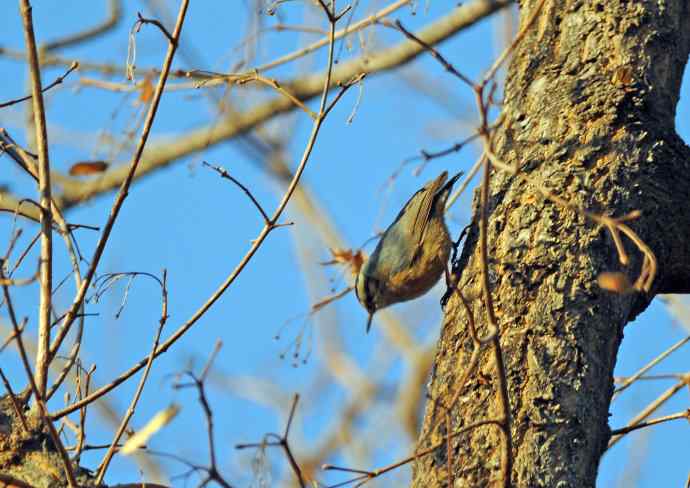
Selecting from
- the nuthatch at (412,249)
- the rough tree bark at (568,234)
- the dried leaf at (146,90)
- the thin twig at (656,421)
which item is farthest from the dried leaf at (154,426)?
the nuthatch at (412,249)

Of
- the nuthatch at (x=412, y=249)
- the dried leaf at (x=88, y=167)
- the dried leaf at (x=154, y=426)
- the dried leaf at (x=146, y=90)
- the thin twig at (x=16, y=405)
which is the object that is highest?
the nuthatch at (x=412, y=249)

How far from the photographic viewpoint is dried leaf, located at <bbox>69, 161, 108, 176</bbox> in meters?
3.50

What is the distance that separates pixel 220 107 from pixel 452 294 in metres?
1.23

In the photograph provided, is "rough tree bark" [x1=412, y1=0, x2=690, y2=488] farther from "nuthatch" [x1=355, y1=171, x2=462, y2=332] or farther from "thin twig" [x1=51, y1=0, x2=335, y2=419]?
"nuthatch" [x1=355, y1=171, x2=462, y2=332]

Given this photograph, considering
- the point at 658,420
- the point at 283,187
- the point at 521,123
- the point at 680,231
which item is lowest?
the point at 658,420

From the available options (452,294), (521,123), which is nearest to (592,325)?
(452,294)

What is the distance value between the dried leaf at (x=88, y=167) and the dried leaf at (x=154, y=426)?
163 cm

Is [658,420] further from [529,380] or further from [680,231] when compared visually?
[680,231]

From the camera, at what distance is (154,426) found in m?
2.01

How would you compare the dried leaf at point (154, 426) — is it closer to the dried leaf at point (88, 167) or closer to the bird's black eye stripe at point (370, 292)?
the dried leaf at point (88, 167)

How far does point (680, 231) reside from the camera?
3.19 meters

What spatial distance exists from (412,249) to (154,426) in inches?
129

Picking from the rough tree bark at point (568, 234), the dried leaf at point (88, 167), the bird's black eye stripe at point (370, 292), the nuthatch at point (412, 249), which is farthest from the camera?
the bird's black eye stripe at point (370, 292)

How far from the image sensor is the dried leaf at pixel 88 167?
11.5 feet
